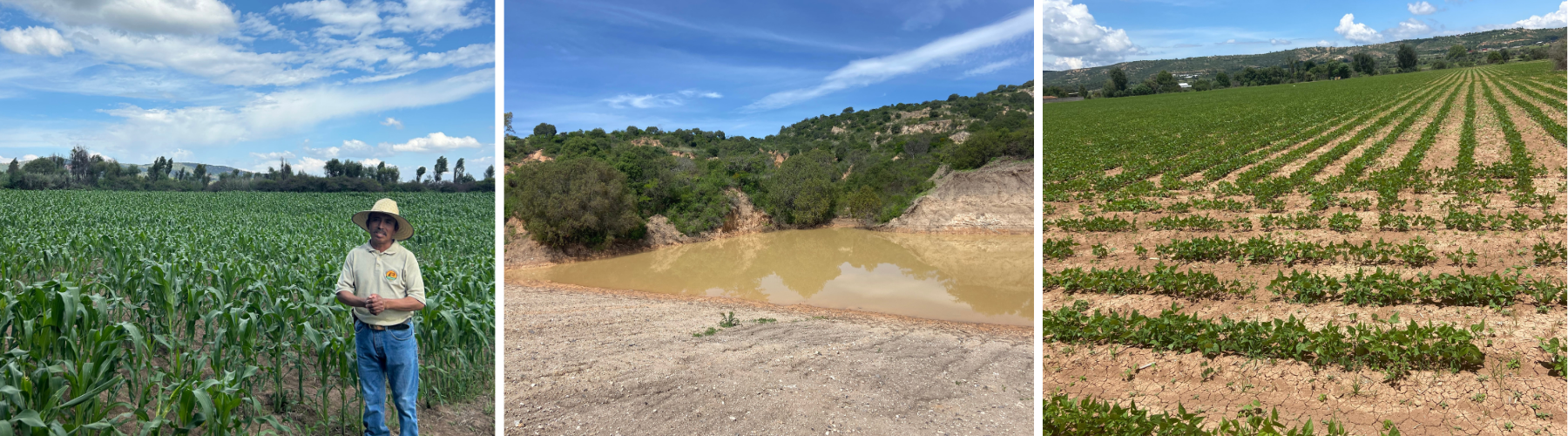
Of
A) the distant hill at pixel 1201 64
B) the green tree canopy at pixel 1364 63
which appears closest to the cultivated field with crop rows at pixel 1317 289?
the distant hill at pixel 1201 64

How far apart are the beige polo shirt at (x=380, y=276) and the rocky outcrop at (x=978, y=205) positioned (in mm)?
25089

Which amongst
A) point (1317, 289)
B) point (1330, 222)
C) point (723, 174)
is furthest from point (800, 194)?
point (1317, 289)

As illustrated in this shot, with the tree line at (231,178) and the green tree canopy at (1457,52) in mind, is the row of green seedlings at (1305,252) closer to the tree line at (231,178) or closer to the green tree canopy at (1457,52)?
the green tree canopy at (1457,52)

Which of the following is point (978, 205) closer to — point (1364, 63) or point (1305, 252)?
point (1305, 252)

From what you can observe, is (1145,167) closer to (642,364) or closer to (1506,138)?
(1506,138)

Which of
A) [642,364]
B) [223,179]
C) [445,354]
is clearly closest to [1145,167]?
[642,364]

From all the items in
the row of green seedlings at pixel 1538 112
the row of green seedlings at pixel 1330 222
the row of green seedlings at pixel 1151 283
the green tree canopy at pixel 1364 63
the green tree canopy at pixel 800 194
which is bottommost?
the row of green seedlings at pixel 1151 283

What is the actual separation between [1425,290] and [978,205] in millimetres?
21261

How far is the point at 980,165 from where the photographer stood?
27.8m

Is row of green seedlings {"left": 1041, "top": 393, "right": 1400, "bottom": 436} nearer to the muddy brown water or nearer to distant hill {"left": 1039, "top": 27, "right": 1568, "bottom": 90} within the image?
distant hill {"left": 1039, "top": 27, "right": 1568, "bottom": 90}

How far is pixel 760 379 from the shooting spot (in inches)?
188

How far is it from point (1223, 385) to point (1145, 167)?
12697mm

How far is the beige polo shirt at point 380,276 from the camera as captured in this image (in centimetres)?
279

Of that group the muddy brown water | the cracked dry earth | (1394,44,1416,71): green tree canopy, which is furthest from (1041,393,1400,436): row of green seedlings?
(1394,44,1416,71): green tree canopy
